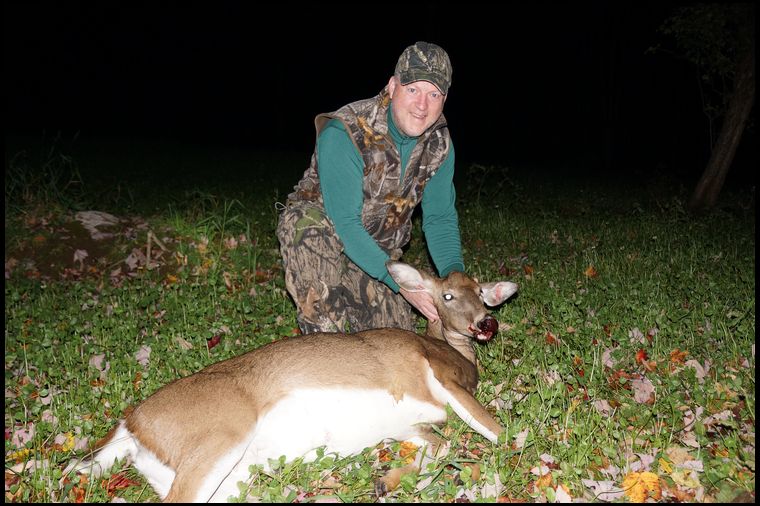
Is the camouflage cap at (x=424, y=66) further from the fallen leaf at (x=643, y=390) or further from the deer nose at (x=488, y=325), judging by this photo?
the fallen leaf at (x=643, y=390)

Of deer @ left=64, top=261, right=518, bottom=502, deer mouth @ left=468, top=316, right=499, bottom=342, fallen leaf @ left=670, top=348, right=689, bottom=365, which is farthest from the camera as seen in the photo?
fallen leaf @ left=670, top=348, right=689, bottom=365

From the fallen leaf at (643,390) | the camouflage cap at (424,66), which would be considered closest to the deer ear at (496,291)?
the fallen leaf at (643,390)

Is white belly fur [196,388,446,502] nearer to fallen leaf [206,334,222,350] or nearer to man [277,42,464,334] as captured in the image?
man [277,42,464,334]

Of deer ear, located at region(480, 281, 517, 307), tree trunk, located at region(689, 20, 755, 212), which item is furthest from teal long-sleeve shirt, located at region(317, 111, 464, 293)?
tree trunk, located at region(689, 20, 755, 212)

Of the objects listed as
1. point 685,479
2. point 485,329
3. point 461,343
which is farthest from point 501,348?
point 685,479

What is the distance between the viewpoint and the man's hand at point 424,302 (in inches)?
155

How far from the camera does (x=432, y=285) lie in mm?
3893

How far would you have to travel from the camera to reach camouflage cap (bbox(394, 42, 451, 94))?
397cm

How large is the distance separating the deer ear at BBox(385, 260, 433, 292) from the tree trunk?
26.4 feet

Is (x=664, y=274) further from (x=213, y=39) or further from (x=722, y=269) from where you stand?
(x=213, y=39)

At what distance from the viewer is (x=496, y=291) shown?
3902mm

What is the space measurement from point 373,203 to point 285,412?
201cm

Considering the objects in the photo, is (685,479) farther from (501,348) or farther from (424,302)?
(424,302)

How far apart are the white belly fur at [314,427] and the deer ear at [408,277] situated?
95 cm
